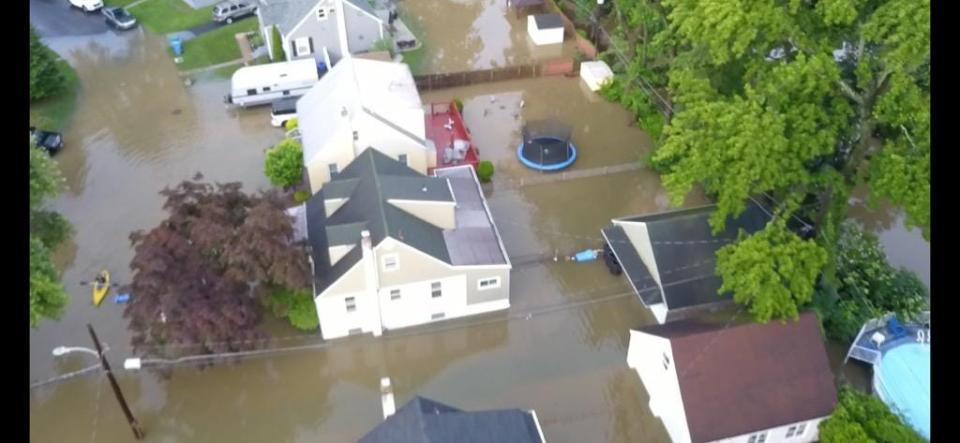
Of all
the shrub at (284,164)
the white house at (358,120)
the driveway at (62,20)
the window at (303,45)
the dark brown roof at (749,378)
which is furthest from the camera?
the driveway at (62,20)

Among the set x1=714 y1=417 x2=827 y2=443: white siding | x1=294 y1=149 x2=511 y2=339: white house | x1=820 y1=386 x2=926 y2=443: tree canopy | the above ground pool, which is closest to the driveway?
x1=294 y1=149 x2=511 y2=339: white house

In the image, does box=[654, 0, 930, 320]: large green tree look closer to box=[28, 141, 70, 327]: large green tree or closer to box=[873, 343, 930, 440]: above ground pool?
box=[873, 343, 930, 440]: above ground pool

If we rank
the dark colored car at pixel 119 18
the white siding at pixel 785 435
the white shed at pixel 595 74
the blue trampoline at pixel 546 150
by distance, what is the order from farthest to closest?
the dark colored car at pixel 119 18
the white shed at pixel 595 74
the blue trampoline at pixel 546 150
the white siding at pixel 785 435

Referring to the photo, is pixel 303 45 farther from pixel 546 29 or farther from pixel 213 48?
pixel 546 29

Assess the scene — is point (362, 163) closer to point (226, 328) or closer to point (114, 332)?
point (226, 328)

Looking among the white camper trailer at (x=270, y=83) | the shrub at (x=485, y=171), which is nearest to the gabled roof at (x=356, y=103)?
the shrub at (x=485, y=171)

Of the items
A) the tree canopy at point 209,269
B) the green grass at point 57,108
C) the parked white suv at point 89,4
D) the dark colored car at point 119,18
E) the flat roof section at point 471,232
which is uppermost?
the tree canopy at point 209,269

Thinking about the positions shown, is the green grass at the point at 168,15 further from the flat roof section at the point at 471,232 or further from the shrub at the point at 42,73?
the flat roof section at the point at 471,232
